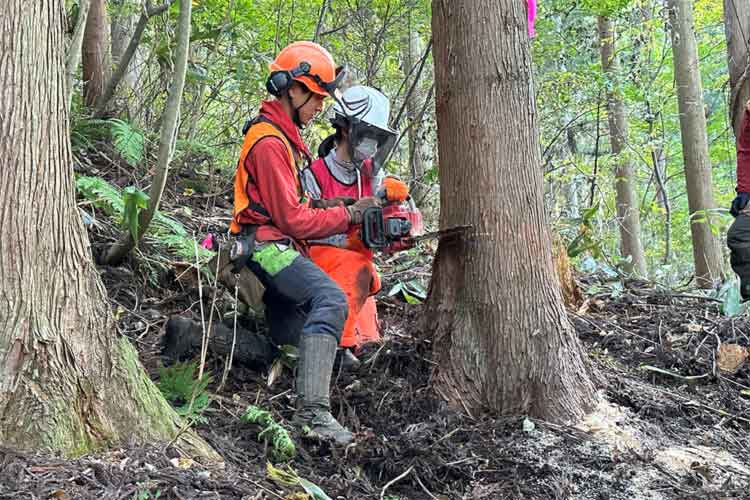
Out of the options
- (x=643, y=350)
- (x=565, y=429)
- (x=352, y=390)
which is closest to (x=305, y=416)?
(x=352, y=390)

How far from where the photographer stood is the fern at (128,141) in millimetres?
5969

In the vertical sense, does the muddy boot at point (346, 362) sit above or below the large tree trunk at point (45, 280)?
below

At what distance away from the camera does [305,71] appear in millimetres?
4289

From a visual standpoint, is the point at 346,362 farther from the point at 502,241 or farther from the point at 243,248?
the point at 502,241

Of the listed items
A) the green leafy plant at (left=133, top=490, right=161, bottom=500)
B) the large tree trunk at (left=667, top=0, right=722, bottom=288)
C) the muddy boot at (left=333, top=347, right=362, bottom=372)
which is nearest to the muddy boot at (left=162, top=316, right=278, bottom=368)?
the muddy boot at (left=333, top=347, right=362, bottom=372)

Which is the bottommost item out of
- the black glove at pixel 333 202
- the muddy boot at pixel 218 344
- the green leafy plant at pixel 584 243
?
the muddy boot at pixel 218 344

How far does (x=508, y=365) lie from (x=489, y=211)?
833mm

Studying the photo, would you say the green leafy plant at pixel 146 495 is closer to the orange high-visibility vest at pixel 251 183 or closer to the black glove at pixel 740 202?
the orange high-visibility vest at pixel 251 183

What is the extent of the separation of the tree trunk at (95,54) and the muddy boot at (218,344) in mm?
3480

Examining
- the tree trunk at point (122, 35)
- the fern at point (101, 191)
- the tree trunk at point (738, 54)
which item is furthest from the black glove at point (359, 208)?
the tree trunk at point (122, 35)

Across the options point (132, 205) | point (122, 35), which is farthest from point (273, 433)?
point (122, 35)

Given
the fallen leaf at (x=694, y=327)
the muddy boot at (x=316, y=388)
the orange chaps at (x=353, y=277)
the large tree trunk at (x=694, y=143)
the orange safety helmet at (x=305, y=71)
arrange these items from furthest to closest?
the large tree trunk at (x=694, y=143), the fallen leaf at (x=694, y=327), the orange chaps at (x=353, y=277), the orange safety helmet at (x=305, y=71), the muddy boot at (x=316, y=388)

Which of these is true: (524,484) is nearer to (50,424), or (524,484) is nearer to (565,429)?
(565,429)

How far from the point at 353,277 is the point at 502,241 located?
125cm
